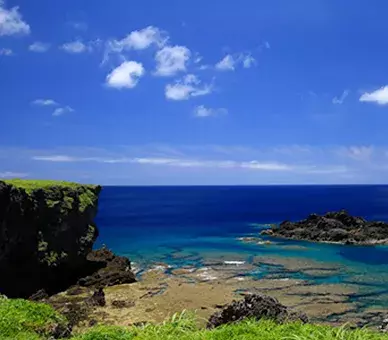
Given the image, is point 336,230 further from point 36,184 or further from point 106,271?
point 36,184

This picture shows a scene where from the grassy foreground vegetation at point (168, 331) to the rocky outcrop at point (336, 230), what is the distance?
2411 inches

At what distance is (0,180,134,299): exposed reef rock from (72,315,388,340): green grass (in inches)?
1025

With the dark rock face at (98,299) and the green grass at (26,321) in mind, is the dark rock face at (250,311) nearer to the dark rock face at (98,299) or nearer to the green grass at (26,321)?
the green grass at (26,321)

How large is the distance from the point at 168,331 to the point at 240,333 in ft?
6.96

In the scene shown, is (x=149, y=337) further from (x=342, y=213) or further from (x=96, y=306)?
(x=342, y=213)

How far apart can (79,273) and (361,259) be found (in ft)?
115

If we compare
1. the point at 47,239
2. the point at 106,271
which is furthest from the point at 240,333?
the point at 106,271

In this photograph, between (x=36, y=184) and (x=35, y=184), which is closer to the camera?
(x=35, y=184)

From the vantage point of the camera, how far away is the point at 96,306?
1364 inches

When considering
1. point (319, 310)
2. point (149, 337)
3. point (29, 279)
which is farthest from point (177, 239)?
point (149, 337)

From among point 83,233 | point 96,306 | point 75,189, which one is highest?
point 75,189

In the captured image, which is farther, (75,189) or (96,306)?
(75,189)

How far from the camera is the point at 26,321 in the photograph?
1421 cm

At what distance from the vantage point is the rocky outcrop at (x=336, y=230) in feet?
234
